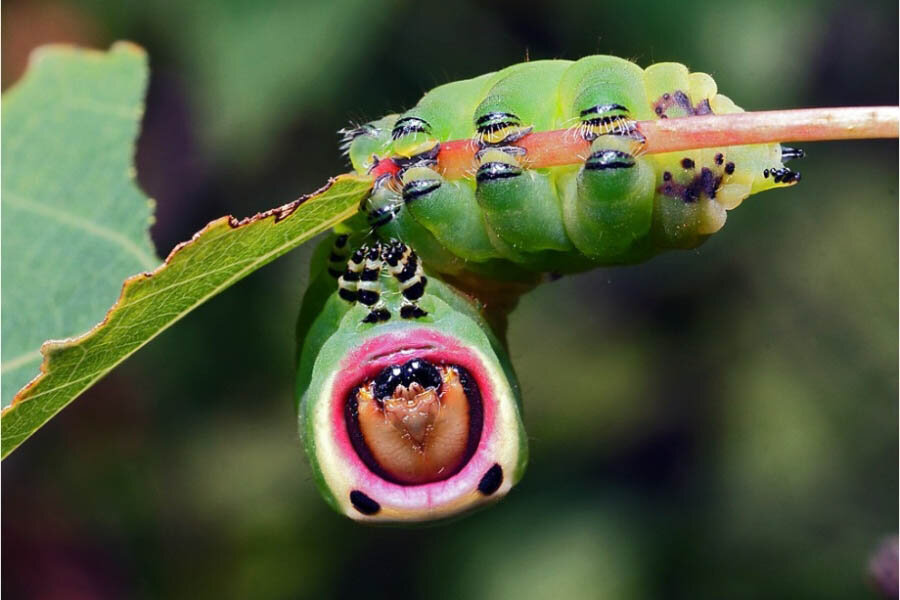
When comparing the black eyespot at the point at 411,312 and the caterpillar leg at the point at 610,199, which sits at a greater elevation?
the caterpillar leg at the point at 610,199

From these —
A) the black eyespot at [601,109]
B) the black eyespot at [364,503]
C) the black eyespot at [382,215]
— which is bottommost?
the black eyespot at [364,503]

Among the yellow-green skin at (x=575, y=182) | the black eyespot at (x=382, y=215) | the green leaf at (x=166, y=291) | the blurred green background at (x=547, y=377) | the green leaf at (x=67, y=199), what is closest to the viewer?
the green leaf at (x=166, y=291)

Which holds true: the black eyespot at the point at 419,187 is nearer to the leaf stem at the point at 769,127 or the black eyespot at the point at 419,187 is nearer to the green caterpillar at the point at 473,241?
the green caterpillar at the point at 473,241

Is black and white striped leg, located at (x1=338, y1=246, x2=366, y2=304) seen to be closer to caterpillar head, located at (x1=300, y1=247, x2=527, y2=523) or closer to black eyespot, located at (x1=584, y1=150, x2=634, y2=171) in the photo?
caterpillar head, located at (x1=300, y1=247, x2=527, y2=523)

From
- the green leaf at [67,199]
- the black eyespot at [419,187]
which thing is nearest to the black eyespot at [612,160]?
the black eyespot at [419,187]

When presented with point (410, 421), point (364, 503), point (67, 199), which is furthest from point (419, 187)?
point (67, 199)

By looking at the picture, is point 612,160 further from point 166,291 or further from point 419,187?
point 166,291

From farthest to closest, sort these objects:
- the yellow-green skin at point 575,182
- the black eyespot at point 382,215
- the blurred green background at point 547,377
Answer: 1. the blurred green background at point 547,377
2. the black eyespot at point 382,215
3. the yellow-green skin at point 575,182

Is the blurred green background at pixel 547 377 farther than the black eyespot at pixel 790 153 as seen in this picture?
Yes
